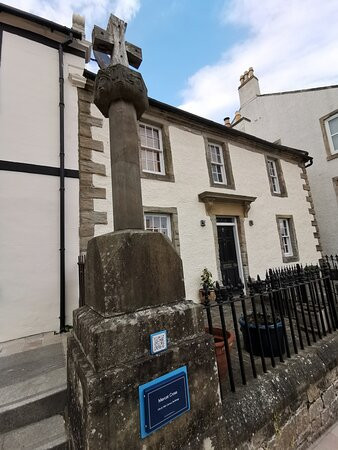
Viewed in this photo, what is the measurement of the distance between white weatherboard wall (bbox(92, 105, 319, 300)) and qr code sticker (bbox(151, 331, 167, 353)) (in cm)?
412

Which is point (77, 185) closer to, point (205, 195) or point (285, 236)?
point (205, 195)

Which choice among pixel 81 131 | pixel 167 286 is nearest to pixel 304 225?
pixel 81 131

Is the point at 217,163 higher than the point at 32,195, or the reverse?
the point at 217,163

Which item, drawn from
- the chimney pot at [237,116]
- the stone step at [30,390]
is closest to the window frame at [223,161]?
the stone step at [30,390]

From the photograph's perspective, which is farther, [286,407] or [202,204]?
[202,204]

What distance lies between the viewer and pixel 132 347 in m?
1.34

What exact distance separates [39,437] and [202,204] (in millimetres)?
6166

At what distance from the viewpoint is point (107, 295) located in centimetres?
139

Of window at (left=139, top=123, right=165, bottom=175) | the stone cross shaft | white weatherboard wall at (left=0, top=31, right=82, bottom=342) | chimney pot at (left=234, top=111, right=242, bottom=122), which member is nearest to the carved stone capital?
the stone cross shaft

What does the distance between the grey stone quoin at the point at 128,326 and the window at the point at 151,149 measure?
4.77m

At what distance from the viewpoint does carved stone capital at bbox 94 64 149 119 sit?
1.75m

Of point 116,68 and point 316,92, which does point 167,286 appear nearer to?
point 116,68

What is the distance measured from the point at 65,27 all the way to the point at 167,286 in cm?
719

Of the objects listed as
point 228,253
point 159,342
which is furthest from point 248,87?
point 159,342
